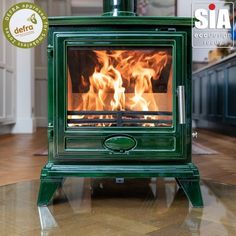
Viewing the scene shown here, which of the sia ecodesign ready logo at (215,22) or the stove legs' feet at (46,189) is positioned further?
the sia ecodesign ready logo at (215,22)

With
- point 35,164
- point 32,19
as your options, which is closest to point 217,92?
point 35,164

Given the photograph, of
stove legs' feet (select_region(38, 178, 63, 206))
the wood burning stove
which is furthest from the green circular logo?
stove legs' feet (select_region(38, 178, 63, 206))

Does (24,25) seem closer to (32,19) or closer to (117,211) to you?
(32,19)

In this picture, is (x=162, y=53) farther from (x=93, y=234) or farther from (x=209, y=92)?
(x=209, y=92)

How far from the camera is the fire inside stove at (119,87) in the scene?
1286 mm

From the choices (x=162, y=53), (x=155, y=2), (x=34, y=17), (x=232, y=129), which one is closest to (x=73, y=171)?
(x=162, y=53)

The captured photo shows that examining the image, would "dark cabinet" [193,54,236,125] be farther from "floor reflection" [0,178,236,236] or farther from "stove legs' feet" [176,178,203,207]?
"stove legs' feet" [176,178,203,207]

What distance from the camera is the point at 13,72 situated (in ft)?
13.8

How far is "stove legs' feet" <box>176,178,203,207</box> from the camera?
4.04ft

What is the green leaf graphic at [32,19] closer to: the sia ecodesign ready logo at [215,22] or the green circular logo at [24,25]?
the green circular logo at [24,25]

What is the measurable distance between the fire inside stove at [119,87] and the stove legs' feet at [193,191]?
0.21 m

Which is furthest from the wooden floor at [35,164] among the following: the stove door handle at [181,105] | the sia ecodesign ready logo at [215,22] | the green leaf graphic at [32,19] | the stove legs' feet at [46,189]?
the sia ecodesign ready logo at [215,22]

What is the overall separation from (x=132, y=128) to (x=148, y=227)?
366mm

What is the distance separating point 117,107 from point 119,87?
0.24ft
